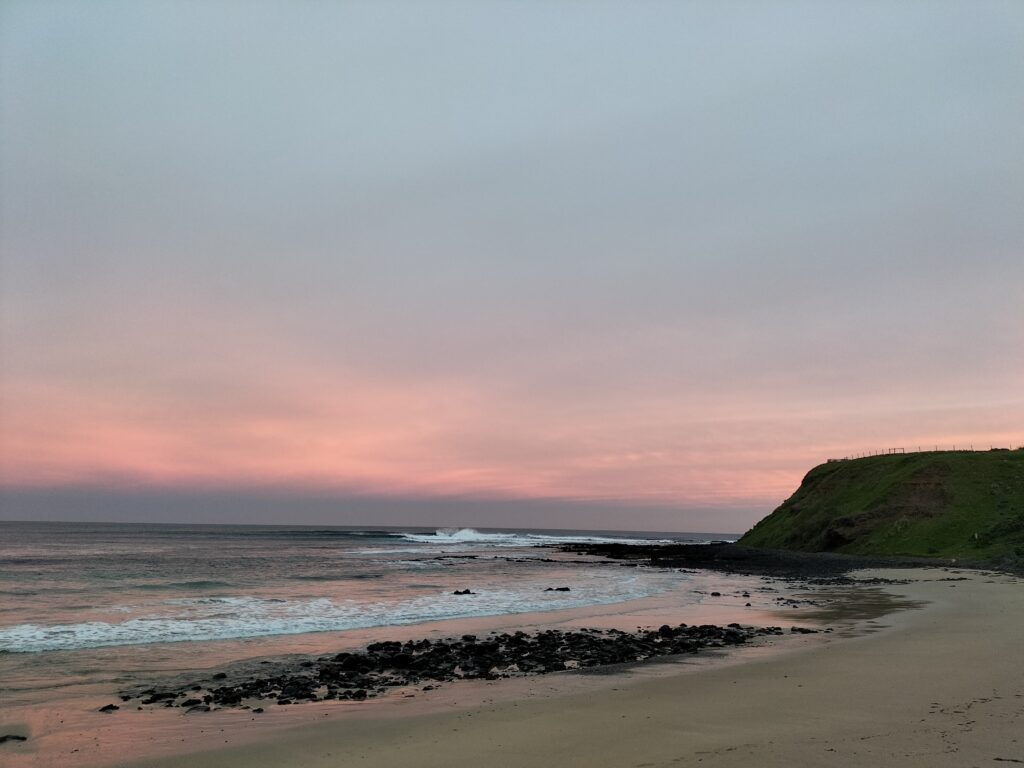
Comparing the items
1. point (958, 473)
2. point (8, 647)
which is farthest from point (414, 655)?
point (958, 473)

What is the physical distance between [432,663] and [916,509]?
48897 mm

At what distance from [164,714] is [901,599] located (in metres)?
25.4

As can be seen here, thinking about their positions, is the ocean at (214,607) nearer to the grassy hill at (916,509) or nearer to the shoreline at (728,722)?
the shoreline at (728,722)

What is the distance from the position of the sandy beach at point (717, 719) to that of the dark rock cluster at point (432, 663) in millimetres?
1357

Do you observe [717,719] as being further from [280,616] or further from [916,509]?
[916,509]

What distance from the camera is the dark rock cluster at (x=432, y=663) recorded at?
12539mm

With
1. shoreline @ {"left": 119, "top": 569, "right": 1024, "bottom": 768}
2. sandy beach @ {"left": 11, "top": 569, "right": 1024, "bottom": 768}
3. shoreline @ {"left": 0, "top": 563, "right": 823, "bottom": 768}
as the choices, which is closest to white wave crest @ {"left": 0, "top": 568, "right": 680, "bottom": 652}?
shoreline @ {"left": 0, "top": 563, "right": 823, "bottom": 768}

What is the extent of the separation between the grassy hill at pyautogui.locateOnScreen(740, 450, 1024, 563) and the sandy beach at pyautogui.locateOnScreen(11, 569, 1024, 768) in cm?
3251

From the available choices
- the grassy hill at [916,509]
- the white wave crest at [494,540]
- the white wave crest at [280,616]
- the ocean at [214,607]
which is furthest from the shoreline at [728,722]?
the white wave crest at [494,540]

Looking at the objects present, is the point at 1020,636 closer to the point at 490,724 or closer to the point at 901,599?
the point at 901,599

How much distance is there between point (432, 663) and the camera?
15.4 metres

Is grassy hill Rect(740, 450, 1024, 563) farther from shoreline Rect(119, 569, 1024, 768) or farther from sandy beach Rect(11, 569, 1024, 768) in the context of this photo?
shoreline Rect(119, 569, 1024, 768)

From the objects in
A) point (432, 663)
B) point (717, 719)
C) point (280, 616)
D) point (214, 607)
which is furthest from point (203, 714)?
point (214, 607)

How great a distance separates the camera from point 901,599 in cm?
2511
